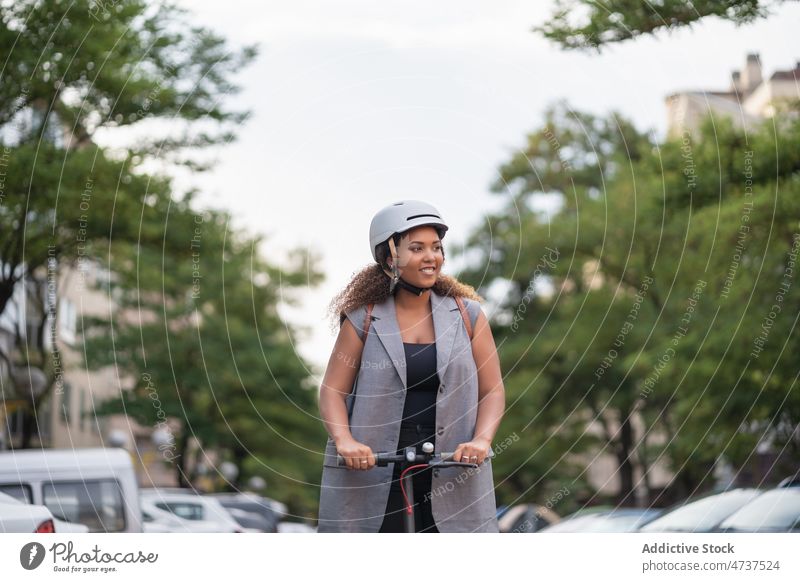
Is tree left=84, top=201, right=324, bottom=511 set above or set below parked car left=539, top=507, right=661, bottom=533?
above

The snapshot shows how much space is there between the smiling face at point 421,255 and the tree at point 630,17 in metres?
3.66

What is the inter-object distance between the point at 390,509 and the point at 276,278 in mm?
39472

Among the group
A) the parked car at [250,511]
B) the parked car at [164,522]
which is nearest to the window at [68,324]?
the parked car at [250,511]

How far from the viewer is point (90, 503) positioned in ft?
46.2

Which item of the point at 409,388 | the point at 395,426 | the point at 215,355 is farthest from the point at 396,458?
the point at 215,355

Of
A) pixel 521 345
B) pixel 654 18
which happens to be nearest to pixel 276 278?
pixel 521 345

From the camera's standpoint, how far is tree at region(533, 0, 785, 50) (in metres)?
8.70

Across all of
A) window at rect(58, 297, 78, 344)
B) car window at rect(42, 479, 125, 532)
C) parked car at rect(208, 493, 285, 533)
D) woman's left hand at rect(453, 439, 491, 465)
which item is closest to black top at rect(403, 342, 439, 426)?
woman's left hand at rect(453, 439, 491, 465)

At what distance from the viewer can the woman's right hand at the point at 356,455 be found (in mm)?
4996

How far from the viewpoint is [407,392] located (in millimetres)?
5293

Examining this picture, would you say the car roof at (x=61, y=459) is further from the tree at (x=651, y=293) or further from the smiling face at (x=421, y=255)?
the smiling face at (x=421, y=255)

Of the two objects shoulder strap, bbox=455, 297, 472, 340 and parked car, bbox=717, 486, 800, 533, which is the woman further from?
parked car, bbox=717, 486, 800, 533

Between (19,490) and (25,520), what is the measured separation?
6.37m
